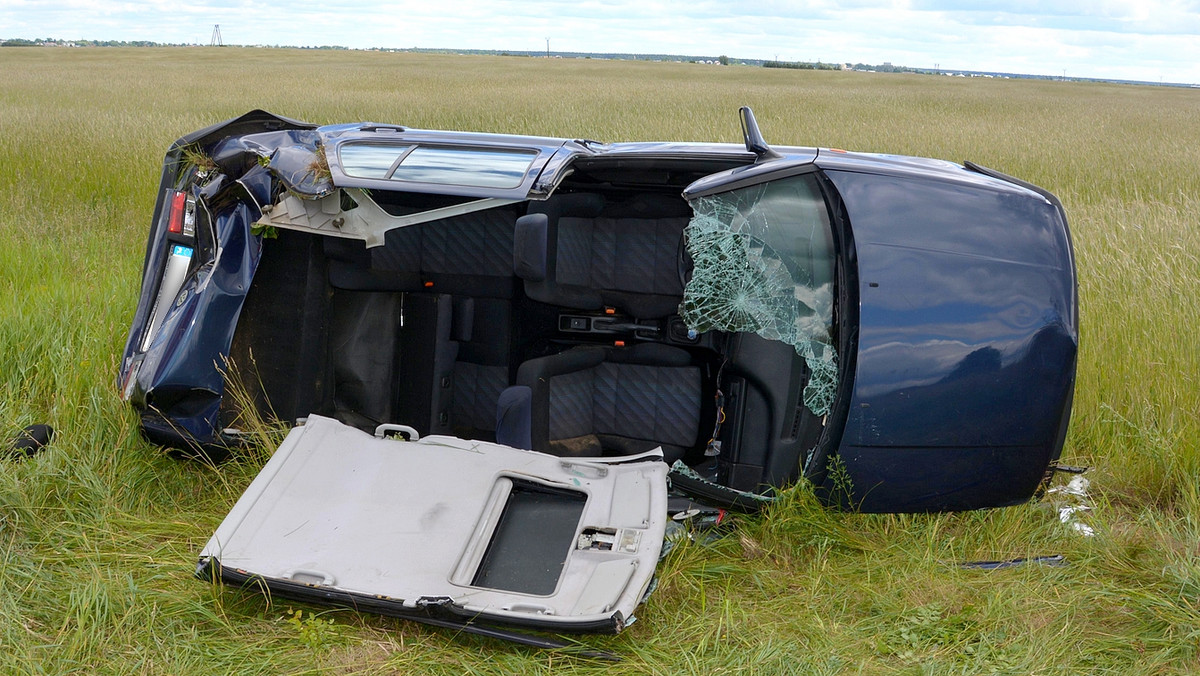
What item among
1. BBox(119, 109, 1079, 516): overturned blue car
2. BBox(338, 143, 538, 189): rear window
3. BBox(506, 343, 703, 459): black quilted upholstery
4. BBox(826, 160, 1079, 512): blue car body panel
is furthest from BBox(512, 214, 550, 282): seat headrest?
BBox(826, 160, 1079, 512): blue car body panel

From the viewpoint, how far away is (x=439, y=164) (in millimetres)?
3455

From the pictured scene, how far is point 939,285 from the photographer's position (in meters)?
2.83

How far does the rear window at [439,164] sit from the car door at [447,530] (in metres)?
0.99

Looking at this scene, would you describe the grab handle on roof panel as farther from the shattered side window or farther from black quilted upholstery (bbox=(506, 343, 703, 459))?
the shattered side window

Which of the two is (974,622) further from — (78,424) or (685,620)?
(78,424)

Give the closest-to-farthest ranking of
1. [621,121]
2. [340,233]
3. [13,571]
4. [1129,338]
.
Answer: [13,571], [340,233], [1129,338], [621,121]

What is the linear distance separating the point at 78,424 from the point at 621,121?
10.9 m

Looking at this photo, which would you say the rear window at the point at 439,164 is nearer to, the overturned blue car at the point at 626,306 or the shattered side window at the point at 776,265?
the overturned blue car at the point at 626,306

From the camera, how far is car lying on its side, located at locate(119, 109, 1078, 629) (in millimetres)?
2811

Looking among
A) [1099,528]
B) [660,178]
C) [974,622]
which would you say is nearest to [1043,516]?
A: [1099,528]

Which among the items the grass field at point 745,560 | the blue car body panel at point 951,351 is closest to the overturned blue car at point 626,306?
the blue car body panel at point 951,351

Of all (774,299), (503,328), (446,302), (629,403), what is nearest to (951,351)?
(774,299)

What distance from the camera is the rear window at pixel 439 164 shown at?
10.9ft

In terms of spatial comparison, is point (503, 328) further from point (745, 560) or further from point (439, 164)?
point (745, 560)
